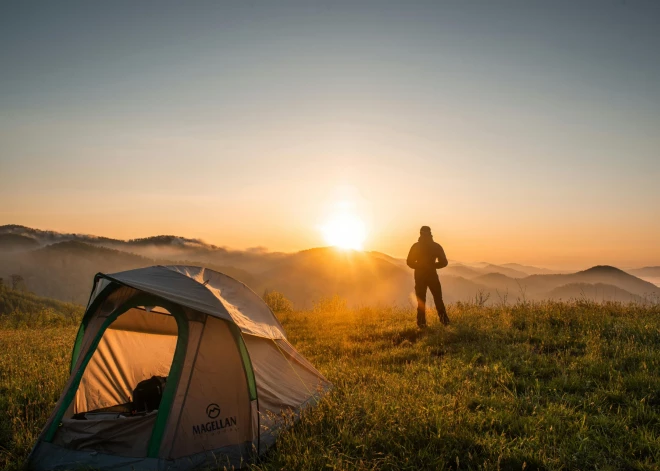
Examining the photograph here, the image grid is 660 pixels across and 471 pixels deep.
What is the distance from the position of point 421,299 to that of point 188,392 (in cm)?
806

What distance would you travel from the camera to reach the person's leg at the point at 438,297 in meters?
12.1

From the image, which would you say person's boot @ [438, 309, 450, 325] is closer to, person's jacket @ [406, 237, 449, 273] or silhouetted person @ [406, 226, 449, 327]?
silhouetted person @ [406, 226, 449, 327]

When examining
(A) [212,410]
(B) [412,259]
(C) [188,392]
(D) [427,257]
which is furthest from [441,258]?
(C) [188,392]

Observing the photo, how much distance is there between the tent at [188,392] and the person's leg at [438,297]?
19.9 ft

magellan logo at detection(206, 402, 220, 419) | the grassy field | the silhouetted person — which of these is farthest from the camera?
the silhouetted person

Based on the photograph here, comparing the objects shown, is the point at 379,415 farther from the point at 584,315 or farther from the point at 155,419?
the point at 584,315

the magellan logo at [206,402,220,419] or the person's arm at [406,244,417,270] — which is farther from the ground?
the person's arm at [406,244,417,270]

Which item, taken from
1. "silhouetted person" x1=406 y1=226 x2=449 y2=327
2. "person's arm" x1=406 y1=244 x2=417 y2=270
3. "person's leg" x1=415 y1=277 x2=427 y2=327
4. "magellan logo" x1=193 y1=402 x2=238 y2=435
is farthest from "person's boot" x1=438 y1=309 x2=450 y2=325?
"magellan logo" x1=193 y1=402 x2=238 y2=435

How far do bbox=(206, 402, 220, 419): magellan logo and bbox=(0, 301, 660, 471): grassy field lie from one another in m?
0.92

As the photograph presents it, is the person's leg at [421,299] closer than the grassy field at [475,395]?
No

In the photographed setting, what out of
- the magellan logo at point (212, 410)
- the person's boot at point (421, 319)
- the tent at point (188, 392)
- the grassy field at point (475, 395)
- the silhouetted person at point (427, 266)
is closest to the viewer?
the grassy field at point (475, 395)

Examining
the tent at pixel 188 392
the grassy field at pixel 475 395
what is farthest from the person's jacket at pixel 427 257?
the tent at pixel 188 392

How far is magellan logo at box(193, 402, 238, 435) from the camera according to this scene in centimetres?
541

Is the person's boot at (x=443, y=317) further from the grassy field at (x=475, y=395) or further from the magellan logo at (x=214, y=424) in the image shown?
the magellan logo at (x=214, y=424)
